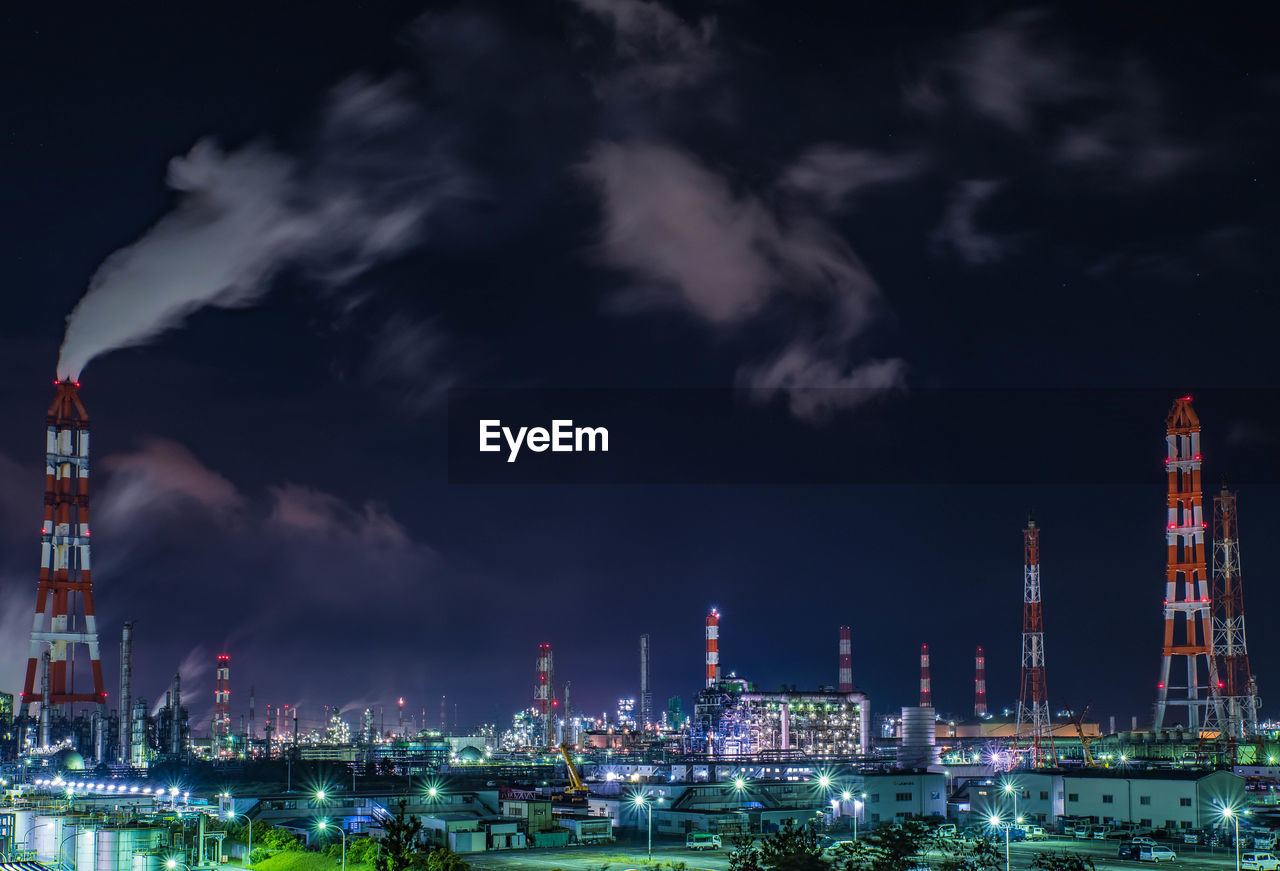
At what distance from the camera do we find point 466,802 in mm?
48156

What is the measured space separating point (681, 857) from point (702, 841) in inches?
119

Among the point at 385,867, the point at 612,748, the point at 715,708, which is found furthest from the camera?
the point at 612,748

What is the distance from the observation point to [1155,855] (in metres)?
32.7

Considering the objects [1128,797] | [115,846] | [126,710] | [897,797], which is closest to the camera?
[115,846]

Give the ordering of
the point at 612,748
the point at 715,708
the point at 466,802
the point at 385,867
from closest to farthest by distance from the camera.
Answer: the point at 385,867 → the point at 466,802 → the point at 715,708 → the point at 612,748

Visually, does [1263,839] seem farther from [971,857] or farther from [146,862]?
[146,862]

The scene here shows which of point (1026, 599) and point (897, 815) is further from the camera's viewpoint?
point (1026, 599)

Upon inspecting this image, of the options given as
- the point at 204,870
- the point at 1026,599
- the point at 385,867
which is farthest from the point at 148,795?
the point at 1026,599

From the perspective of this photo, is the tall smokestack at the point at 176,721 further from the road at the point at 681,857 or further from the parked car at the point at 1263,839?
the parked car at the point at 1263,839

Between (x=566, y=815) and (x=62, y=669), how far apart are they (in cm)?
4341

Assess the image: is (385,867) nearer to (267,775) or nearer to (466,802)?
(466,802)

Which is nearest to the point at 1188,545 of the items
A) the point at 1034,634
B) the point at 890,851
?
the point at 1034,634

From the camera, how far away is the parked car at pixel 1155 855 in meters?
32.6

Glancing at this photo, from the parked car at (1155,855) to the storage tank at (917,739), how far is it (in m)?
29.2
